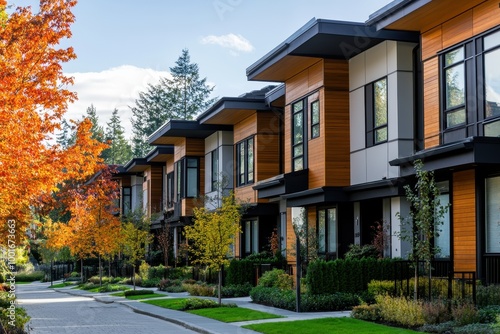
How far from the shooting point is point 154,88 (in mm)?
97438

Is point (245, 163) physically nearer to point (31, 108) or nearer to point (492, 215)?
point (492, 215)

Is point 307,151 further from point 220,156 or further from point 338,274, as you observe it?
point 220,156

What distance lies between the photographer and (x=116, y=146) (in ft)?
372

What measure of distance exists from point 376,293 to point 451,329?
19.5 feet

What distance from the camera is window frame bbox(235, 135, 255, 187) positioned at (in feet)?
130

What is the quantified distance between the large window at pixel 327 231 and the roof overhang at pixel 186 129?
46.7 feet

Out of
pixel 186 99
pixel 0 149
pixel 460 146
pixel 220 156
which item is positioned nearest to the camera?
pixel 0 149

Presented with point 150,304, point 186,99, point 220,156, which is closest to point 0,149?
point 150,304

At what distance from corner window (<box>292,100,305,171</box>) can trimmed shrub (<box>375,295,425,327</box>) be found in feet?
39.8

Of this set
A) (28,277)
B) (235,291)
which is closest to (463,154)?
(235,291)

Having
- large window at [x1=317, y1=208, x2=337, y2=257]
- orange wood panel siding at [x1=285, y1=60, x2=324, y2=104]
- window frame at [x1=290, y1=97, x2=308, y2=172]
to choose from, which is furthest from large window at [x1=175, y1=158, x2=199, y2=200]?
large window at [x1=317, y1=208, x2=337, y2=257]

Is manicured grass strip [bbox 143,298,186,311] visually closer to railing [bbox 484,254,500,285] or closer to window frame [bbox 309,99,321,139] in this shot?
window frame [bbox 309,99,321,139]

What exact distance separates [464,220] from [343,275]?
4.60 metres

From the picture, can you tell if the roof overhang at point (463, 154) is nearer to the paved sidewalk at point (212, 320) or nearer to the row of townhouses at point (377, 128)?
the row of townhouses at point (377, 128)
